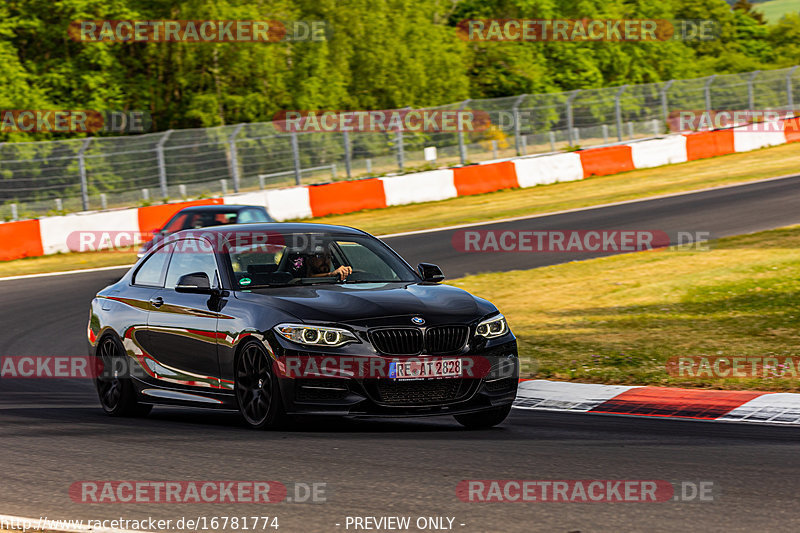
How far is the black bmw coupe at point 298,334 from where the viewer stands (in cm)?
770

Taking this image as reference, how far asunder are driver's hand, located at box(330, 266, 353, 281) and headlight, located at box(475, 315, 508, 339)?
1.25 m

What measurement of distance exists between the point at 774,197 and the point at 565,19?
1683 inches

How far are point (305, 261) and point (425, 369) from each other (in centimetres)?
154

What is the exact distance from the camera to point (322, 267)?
884cm

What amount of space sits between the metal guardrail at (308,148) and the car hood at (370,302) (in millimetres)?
19974

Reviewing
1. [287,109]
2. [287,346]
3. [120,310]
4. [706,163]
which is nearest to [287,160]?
[706,163]

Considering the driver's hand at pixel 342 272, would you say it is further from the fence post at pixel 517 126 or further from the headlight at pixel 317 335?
the fence post at pixel 517 126

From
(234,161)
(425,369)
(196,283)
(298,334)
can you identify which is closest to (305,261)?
(196,283)

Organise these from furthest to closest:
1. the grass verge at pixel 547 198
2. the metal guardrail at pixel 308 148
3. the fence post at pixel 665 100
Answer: the fence post at pixel 665 100 → the metal guardrail at pixel 308 148 → the grass verge at pixel 547 198

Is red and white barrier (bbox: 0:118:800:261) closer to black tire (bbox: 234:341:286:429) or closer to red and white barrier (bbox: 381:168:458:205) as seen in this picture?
red and white barrier (bbox: 381:168:458:205)

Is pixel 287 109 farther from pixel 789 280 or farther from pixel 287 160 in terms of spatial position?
pixel 789 280

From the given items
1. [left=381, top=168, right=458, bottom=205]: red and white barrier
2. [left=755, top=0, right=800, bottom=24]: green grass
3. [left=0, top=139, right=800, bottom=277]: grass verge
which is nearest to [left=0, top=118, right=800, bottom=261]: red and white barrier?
[left=381, top=168, right=458, bottom=205]: red and white barrier

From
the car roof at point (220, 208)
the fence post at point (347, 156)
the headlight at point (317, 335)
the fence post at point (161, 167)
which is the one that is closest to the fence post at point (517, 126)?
the fence post at point (347, 156)

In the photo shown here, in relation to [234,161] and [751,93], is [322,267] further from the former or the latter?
[751,93]
